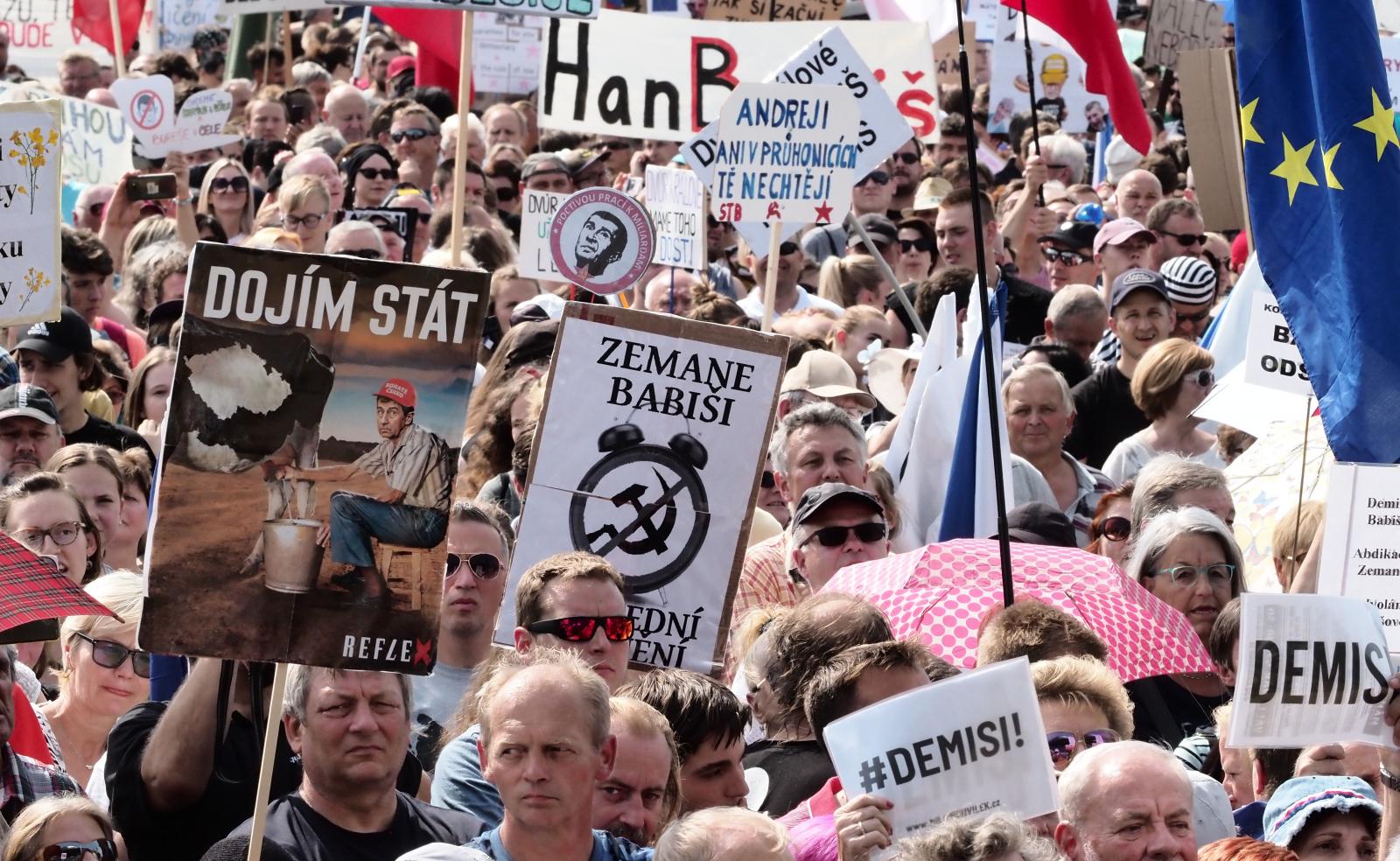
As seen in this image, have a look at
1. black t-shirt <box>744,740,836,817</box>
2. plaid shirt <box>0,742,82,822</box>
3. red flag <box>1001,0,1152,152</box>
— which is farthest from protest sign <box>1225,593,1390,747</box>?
red flag <box>1001,0,1152,152</box>

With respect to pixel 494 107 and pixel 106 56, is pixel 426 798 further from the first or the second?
pixel 106 56

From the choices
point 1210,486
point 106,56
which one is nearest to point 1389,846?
point 1210,486

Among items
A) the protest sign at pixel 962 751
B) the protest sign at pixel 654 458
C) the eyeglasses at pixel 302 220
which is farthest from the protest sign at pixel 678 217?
the protest sign at pixel 962 751

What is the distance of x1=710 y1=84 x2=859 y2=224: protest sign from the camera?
9.35 m

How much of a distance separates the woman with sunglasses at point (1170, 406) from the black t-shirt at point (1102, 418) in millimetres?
540

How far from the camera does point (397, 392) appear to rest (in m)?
4.32

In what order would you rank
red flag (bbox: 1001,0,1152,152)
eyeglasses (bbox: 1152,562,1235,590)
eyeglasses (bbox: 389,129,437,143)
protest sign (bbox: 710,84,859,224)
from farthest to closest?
eyeglasses (bbox: 389,129,437,143) < red flag (bbox: 1001,0,1152,152) < protest sign (bbox: 710,84,859,224) < eyeglasses (bbox: 1152,562,1235,590)

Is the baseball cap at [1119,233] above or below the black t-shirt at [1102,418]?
above

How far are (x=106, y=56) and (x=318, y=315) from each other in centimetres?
1713

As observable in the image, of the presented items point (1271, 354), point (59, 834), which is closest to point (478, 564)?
point (59, 834)

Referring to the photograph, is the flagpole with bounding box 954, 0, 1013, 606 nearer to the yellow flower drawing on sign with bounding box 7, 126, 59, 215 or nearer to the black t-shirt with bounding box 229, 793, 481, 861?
the black t-shirt with bounding box 229, 793, 481, 861

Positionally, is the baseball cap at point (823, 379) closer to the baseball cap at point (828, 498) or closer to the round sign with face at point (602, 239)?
the round sign with face at point (602, 239)

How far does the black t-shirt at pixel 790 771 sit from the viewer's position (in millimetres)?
4684

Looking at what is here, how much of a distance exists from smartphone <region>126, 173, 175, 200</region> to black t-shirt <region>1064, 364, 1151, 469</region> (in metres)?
4.34
